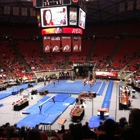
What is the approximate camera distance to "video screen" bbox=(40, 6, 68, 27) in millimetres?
17634

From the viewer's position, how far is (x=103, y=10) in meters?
38.4

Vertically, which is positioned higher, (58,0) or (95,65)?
(58,0)

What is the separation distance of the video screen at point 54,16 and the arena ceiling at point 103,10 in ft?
53.2

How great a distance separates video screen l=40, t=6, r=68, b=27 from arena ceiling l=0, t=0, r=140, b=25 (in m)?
16.2

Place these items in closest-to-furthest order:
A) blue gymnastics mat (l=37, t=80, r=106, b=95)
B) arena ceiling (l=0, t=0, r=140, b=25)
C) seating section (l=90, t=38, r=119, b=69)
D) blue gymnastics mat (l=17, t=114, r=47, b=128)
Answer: blue gymnastics mat (l=17, t=114, r=47, b=128) < blue gymnastics mat (l=37, t=80, r=106, b=95) < arena ceiling (l=0, t=0, r=140, b=25) < seating section (l=90, t=38, r=119, b=69)

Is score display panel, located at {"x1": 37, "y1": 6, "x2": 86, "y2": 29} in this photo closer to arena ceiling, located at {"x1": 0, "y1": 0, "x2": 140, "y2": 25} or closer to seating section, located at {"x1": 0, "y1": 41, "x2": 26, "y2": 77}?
arena ceiling, located at {"x1": 0, "y1": 0, "x2": 140, "y2": 25}

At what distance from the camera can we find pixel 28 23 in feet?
163

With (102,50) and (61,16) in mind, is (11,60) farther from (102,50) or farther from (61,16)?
(61,16)

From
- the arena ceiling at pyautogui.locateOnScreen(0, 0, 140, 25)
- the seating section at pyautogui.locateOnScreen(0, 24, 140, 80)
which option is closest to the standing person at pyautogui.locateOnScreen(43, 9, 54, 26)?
the arena ceiling at pyautogui.locateOnScreen(0, 0, 140, 25)

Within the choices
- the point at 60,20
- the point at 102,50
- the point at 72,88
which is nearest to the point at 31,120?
the point at 60,20

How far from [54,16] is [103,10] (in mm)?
23080

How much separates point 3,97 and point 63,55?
2667 centimetres

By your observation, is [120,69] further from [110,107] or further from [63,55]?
[110,107]

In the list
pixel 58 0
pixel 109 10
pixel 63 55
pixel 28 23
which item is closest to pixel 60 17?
pixel 58 0
